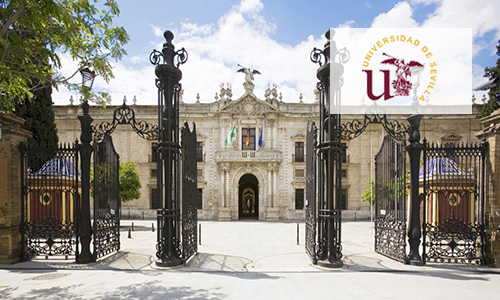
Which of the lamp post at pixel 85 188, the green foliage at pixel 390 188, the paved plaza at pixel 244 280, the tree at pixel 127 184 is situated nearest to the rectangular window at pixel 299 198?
the tree at pixel 127 184

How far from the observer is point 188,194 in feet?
30.1

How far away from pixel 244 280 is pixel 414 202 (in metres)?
4.73

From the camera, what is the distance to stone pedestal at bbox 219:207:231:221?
2807cm

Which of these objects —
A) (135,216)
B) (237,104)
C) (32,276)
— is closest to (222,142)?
(237,104)

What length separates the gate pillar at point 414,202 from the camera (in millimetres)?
8289

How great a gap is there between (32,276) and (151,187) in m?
22.6

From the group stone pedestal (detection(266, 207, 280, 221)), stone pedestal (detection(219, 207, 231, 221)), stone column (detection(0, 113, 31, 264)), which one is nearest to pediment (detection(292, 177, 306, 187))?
stone pedestal (detection(266, 207, 280, 221))

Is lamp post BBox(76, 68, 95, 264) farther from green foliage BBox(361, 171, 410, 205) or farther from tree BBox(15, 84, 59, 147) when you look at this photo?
tree BBox(15, 84, 59, 147)

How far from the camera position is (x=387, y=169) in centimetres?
972

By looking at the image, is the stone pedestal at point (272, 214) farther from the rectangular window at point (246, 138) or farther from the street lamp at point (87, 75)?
the street lamp at point (87, 75)

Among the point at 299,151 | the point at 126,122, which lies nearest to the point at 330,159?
the point at 126,122

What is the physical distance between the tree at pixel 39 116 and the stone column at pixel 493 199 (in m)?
20.1

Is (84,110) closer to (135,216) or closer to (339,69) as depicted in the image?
(339,69)

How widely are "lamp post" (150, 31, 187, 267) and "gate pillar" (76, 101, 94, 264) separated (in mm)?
1938
